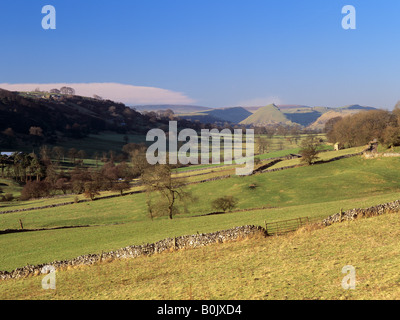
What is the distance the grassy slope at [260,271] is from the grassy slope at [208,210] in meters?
7.14

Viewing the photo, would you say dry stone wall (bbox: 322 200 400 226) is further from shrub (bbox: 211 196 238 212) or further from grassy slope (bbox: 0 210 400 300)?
shrub (bbox: 211 196 238 212)

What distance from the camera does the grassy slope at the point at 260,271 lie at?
17234 mm

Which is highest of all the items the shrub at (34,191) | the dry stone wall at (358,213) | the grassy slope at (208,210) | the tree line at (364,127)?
the tree line at (364,127)

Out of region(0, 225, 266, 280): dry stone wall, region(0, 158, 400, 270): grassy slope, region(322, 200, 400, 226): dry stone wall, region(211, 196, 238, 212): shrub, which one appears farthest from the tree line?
region(0, 225, 266, 280): dry stone wall

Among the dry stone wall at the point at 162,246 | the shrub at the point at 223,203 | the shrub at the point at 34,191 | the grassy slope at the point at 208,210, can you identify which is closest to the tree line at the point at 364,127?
the grassy slope at the point at 208,210

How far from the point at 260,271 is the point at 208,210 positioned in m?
38.5

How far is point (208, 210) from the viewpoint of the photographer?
59.5 m

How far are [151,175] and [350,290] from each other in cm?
3834

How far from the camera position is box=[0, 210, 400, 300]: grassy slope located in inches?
679

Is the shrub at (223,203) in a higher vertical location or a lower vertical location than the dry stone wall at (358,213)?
lower

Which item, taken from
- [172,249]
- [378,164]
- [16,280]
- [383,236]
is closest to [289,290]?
[383,236]

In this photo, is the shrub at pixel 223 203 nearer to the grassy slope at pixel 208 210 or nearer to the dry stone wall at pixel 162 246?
the grassy slope at pixel 208 210

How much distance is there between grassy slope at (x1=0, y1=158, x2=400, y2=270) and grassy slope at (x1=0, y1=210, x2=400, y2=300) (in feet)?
23.4
